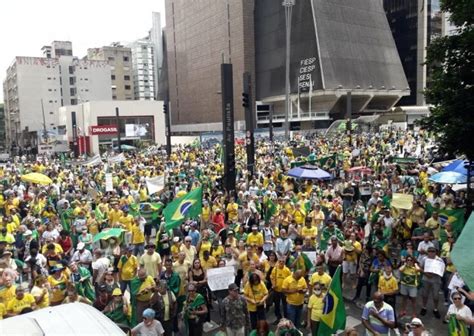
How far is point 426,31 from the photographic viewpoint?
87.2 m

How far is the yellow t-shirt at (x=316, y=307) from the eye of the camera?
7121 mm

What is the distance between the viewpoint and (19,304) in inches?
290

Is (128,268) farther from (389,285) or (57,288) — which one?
(389,285)

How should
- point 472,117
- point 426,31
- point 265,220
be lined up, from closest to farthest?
point 472,117, point 265,220, point 426,31

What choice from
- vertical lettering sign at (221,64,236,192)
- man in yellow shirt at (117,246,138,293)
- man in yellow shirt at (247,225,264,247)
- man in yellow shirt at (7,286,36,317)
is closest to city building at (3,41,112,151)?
vertical lettering sign at (221,64,236,192)

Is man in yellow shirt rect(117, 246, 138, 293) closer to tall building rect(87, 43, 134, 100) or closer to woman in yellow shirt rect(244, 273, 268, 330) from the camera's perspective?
woman in yellow shirt rect(244, 273, 268, 330)

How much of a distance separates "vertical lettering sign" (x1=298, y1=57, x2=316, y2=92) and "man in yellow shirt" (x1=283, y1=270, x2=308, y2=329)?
65.0 metres

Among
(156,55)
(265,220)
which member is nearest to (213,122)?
(156,55)

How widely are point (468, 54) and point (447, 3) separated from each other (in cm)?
136

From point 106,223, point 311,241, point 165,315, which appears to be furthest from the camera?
point 106,223

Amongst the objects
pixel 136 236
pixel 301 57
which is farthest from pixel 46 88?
pixel 136 236

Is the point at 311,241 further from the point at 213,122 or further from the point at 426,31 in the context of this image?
the point at 426,31

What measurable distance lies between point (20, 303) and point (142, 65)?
14954cm

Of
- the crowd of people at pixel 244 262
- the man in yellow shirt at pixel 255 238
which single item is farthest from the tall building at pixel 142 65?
the man in yellow shirt at pixel 255 238
